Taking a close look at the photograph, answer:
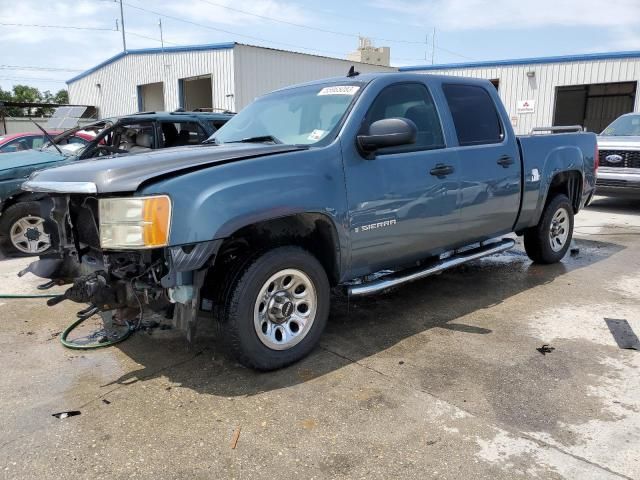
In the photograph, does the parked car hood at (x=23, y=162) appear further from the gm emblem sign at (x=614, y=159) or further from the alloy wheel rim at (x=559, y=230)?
the gm emblem sign at (x=614, y=159)

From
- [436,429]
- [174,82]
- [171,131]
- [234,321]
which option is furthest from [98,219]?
[174,82]

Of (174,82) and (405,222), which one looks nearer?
(405,222)

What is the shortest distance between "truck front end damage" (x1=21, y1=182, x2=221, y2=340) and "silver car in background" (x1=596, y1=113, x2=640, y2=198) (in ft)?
31.0

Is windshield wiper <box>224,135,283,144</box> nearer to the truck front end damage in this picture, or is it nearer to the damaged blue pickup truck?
the damaged blue pickup truck

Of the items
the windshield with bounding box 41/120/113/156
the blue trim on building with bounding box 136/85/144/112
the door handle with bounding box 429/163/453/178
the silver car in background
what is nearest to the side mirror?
the door handle with bounding box 429/163/453/178

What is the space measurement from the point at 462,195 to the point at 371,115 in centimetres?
116

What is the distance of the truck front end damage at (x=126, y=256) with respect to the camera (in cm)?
294

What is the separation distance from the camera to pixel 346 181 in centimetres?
367

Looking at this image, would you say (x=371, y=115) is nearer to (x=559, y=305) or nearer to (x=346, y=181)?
(x=346, y=181)

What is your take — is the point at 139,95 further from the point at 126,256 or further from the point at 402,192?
the point at 126,256

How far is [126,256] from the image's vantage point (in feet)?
10.8

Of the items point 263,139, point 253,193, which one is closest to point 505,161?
point 263,139

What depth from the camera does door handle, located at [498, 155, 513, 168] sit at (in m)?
4.96

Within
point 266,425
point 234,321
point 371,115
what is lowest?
point 266,425
